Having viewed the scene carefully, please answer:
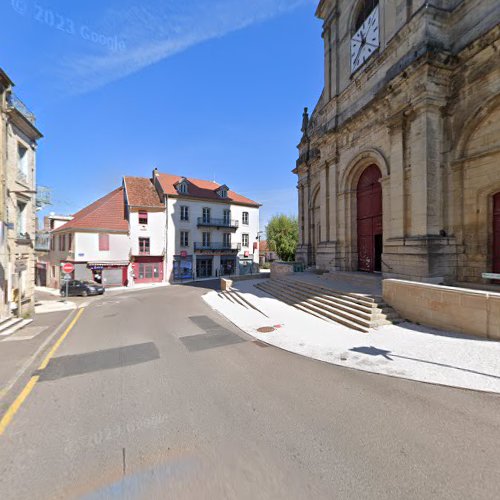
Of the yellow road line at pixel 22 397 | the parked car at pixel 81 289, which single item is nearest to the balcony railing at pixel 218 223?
the parked car at pixel 81 289

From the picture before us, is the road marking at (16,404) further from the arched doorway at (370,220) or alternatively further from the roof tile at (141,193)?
the roof tile at (141,193)

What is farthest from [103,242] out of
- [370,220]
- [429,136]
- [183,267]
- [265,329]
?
[429,136]

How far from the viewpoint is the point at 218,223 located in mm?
32125

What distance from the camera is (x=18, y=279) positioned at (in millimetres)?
12258

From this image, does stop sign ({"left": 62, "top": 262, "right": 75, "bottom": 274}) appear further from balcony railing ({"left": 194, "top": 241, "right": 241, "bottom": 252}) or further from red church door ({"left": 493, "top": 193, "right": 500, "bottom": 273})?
red church door ({"left": 493, "top": 193, "right": 500, "bottom": 273})

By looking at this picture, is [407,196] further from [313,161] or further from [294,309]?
[313,161]

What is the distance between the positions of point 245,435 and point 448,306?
704cm

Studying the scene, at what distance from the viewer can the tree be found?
1516 inches

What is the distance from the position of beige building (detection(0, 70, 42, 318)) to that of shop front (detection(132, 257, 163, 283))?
1371 centimetres

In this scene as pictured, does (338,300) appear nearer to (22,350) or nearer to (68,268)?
(22,350)

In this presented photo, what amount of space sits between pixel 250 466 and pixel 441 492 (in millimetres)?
1913

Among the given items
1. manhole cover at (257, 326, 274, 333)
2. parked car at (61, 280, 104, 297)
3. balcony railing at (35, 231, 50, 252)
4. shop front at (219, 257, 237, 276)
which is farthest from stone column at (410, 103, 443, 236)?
shop front at (219, 257, 237, 276)

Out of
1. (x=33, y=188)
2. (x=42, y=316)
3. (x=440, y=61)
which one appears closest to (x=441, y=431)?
(x=440, y=61)

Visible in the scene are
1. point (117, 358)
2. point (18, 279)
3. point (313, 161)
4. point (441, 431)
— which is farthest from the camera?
point (313, 161)
